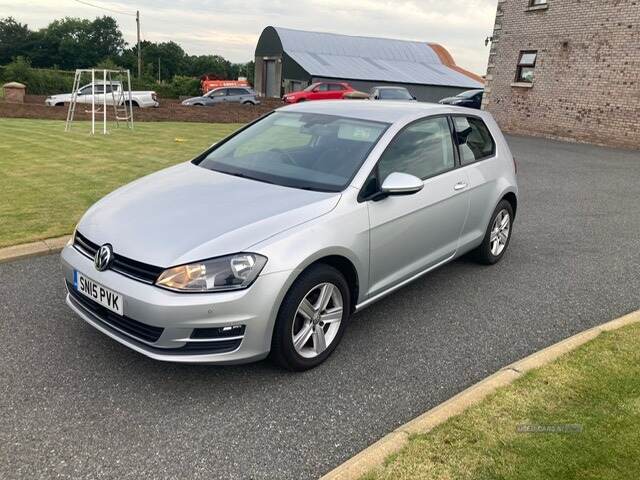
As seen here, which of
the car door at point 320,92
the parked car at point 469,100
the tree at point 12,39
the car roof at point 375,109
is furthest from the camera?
the tree at point 12,39

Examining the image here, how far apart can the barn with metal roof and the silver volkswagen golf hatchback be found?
36.7 m

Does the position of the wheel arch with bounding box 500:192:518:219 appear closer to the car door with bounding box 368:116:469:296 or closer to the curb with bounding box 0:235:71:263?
the car door with bounding box 368:116:469:296

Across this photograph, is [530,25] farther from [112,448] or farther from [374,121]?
[112,448]

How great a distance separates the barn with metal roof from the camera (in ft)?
136

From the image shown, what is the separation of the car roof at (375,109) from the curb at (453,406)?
1.98 m

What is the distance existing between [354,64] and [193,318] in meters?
43.5

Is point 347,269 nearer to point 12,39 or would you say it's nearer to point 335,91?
point 335,91

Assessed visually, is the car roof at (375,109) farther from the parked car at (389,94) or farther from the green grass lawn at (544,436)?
Answer: the parked car at (389,94)

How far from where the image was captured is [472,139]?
198 inches

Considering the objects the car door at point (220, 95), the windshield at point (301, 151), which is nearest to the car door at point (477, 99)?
the car door at point (220, 95)

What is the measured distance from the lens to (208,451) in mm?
2646

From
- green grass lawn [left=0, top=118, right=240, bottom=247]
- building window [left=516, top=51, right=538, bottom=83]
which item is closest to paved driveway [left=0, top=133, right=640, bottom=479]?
green grass lawn [left=0, top=118, right=240, bottom=247]

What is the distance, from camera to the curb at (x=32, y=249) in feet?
15.9

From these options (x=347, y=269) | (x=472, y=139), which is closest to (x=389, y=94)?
(x=472, y=139)
